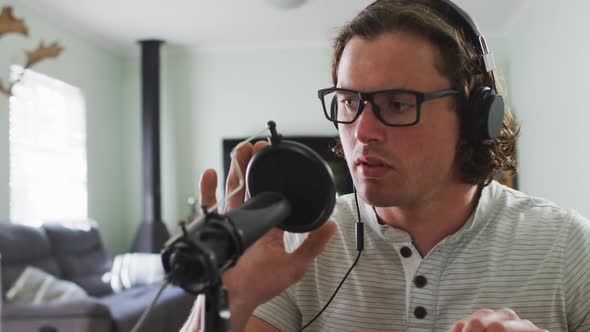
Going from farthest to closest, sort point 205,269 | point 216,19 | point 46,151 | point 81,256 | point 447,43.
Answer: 1. point 216,19
2. point 46,151
3. point 81,256
4. point 447,43
5. point 205,269

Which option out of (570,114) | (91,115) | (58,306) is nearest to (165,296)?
(58,306)

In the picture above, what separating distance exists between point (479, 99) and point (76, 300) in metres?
2.35

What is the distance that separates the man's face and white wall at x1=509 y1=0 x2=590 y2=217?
7.15 feet

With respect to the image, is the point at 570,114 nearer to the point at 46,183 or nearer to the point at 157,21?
the point at 157,21

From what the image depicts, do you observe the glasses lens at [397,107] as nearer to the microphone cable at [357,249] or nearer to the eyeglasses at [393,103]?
the eyeglasses at [393,103]

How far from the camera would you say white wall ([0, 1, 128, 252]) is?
4.48 meters

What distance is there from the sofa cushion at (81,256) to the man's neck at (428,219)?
3395mm

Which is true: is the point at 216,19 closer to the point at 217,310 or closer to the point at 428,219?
the point at 428,219

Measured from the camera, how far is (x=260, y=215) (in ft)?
1.84

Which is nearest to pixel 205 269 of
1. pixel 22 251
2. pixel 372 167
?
pixel 372 167

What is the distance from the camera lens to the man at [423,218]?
0.99 meters

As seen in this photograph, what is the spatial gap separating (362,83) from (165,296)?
3006mm

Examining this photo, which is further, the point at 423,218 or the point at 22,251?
the point at 22,251

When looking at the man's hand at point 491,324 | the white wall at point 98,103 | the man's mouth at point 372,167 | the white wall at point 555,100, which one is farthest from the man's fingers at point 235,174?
the white wall at point 98,103
